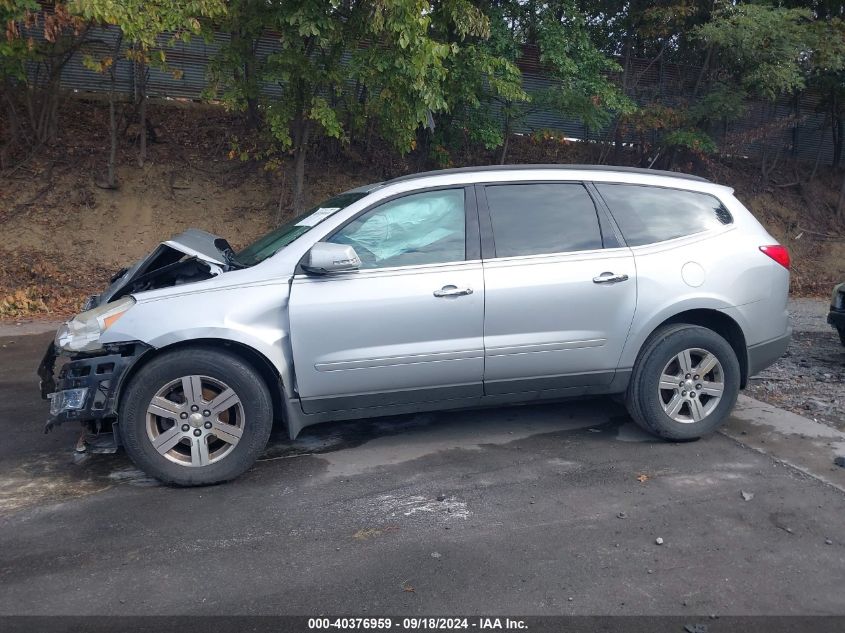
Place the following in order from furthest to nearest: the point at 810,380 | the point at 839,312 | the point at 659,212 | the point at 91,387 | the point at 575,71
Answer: the point at 575,71, the point at 839,312, the point at 810,380, the point at 659,212, the point at 91,387

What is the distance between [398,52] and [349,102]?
2.28 m

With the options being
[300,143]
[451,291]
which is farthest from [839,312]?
[300,143]

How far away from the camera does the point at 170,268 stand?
512 centimetres

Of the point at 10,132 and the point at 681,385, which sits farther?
the point at 10,132

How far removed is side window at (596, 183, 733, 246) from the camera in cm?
531

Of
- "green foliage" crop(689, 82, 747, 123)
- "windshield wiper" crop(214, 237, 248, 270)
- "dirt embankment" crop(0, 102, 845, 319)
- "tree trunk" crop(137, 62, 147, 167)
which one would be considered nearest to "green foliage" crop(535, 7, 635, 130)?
"green foliage" crop(689, 82, 747, 123)

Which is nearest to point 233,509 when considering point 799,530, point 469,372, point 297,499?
point 297,499

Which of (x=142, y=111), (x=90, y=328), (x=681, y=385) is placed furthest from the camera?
(x=142, y=111)

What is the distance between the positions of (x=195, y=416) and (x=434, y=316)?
156 cm

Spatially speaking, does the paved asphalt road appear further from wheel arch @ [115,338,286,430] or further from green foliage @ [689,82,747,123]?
green foliage @ [689,82,747,123]

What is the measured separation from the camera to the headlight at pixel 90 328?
14.6ft

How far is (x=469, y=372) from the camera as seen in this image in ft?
16.1

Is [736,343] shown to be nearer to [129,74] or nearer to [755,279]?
[755,279]

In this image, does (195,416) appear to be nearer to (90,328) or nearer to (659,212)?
(90,328)
